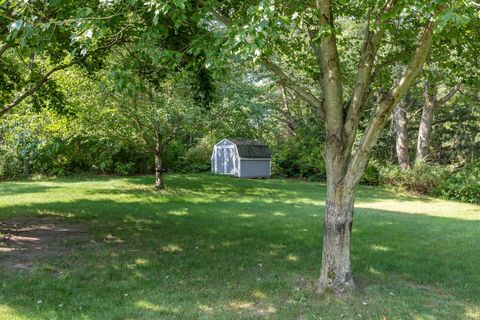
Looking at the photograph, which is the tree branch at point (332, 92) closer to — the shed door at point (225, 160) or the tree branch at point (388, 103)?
the tree branch at point (388, 103)

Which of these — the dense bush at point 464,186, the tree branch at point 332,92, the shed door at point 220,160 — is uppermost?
the tree branch at point 332,92

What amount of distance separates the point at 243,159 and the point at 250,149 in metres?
0.82

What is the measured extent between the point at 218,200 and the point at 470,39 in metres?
9.19

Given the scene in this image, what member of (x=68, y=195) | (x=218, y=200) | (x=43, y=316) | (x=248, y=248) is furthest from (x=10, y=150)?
(x=43, y=316)

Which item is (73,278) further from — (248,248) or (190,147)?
(190,147)

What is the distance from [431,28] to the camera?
13.5ft

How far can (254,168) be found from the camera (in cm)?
2222

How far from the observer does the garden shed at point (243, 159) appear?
21703mm

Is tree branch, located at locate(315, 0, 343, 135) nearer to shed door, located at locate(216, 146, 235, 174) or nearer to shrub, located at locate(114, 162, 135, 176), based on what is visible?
shrub, located at locate(114, 162, 135, 176)

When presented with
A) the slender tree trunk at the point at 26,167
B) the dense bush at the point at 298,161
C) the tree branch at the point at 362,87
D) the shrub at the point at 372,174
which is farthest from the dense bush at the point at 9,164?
the tree branch at the point at 362,87

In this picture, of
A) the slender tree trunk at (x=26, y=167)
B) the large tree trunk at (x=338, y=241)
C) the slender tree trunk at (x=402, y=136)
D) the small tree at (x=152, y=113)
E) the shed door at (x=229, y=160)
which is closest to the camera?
the large tree trunk at (x=338, y=241)

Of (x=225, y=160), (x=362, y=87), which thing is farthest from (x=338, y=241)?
(x=225, y=160)

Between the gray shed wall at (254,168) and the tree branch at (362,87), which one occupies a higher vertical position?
the tree branch at (362,87)

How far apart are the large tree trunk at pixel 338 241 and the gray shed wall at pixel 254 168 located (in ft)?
55.4
